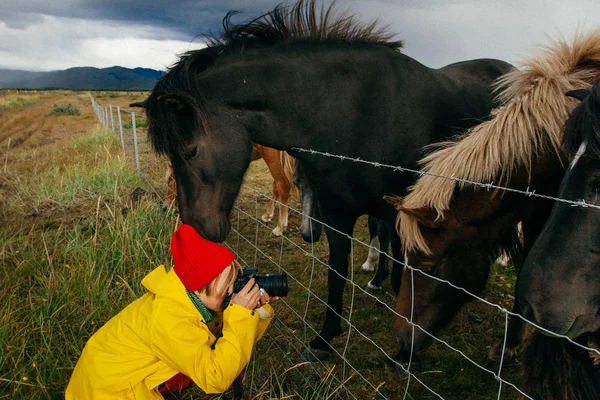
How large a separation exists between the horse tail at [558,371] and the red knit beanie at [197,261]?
144 centimetres

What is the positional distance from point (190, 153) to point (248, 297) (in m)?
0.99

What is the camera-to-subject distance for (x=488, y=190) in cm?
195

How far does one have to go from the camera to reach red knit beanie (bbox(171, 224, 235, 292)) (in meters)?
1.85

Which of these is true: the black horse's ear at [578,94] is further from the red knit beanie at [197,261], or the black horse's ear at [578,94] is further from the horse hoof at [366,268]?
the horse hoof at [366,268]

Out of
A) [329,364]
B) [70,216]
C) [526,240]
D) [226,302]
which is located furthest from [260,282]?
[70,216]

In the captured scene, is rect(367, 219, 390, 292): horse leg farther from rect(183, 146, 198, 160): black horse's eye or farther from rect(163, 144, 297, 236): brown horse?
rect(183, 146, 198, 160): black horse's eye

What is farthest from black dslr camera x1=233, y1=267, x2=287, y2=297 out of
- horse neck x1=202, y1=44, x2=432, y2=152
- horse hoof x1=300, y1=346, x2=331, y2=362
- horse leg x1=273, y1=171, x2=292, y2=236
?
horse leg x1=273, y1=171, x2=292, y2=236

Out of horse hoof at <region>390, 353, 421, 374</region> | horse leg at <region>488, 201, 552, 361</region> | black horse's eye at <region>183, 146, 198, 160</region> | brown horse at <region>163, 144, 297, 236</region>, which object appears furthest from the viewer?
brown horse at <region>163, 144, 297, 236</region>

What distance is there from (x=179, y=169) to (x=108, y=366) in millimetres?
1156

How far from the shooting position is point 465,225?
2109 mm

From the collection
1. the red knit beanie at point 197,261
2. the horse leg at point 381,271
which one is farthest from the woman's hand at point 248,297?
the horse leg at point 381,271

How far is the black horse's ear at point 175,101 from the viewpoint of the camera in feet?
7.31

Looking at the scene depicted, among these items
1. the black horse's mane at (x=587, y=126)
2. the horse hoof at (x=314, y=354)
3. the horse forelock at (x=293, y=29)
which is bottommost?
the horse hoof at (x=314, y=354)

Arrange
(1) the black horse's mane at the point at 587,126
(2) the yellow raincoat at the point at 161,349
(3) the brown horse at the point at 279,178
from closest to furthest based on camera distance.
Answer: (1) the black horse's mane at the point at 587,126 < (2) the yellow raincoat at the point at 161,349 < (3) the brown horse at the point at 279,178
